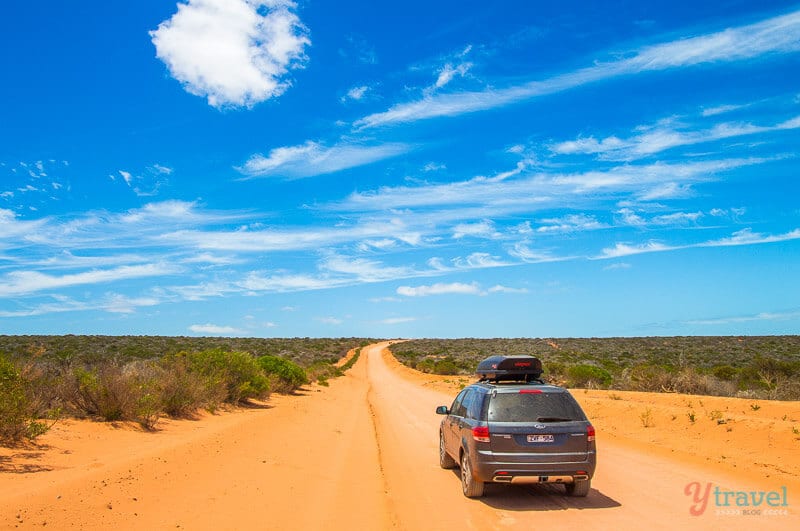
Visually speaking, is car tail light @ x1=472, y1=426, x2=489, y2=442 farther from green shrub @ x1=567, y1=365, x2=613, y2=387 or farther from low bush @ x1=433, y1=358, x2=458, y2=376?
low bush @ x1=433, y1=358, x2=458, y2=376

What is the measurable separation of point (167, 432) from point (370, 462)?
6.13 metres

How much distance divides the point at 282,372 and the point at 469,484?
23292mm

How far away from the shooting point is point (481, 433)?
28.6 ft

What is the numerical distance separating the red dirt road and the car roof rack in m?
1.86

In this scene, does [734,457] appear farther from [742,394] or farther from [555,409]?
[742,394]

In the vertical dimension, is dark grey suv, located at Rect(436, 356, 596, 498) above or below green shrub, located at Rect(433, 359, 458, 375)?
above

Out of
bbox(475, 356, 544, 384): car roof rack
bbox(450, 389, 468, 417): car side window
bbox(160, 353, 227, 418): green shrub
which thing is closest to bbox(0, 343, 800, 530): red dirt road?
bbox(450, 389, 468, 417): car side window

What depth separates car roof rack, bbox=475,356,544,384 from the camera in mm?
10398

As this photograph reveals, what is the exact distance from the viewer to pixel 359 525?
A: 763 cm

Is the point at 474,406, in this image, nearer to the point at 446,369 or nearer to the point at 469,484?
the point at 469,484

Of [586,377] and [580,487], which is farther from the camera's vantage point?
[586,377]

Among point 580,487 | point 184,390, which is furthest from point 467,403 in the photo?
point 184,390

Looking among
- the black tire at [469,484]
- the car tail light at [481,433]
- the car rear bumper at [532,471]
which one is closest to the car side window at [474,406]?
the car tail light at [481,433]

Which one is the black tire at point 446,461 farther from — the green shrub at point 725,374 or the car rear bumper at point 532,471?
the green shrub at point 725,374
